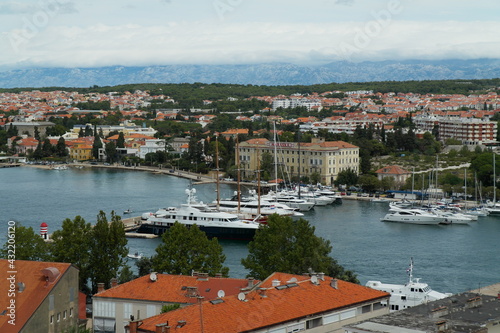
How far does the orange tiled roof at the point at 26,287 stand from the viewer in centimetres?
880

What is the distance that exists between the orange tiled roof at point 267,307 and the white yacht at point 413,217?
14167 mm


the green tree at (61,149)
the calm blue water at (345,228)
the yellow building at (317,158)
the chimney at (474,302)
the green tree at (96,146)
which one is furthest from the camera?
the green tree at (61,149)

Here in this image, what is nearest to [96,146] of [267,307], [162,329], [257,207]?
[257,207]

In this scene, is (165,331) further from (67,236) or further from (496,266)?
(496,266)

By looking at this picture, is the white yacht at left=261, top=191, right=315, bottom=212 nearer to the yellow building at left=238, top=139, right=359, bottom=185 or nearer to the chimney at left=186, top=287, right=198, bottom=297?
the yellow building at left=238, top=139, right=359, bottom=185

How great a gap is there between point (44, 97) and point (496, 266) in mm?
72345

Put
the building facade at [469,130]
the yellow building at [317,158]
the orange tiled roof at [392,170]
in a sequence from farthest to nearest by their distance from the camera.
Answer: the building facade at [469,130] → the yellow building at [317,158] → the orange tiled roof at [392,170]

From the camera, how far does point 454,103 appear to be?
62.3m

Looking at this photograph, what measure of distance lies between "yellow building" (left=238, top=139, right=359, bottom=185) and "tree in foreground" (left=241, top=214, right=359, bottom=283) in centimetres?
1771

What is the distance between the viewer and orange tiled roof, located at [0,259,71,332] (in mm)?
8797

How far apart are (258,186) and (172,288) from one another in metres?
14.7

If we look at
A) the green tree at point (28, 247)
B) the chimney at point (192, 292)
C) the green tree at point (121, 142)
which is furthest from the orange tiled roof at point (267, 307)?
the green tree at point (121, 142)

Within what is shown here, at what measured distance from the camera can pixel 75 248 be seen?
12930 mm

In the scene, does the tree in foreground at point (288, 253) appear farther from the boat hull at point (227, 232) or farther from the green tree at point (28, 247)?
the boat hull at point (227, 232)
